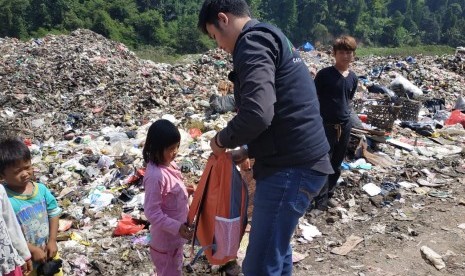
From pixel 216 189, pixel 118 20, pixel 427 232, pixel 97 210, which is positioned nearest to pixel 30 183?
pixel 216 189

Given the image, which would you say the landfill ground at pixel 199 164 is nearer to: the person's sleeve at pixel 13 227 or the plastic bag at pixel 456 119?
the plastic bag at pixel 456 119

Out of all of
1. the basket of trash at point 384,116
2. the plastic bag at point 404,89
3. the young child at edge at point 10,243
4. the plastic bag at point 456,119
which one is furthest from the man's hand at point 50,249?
the plastic bag at point 404,89

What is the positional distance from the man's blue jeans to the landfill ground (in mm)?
1159

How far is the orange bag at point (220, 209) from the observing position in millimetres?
1966

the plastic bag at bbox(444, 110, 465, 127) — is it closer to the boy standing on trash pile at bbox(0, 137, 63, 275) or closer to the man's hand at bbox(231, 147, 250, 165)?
the man's hand at bbox(231, 147, 250, 165)

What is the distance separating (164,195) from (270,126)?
2.46ft

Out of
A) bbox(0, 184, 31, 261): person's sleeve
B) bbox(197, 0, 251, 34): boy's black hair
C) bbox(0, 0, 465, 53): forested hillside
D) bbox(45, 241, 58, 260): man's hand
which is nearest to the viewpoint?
bbox(197, 0, 251, 34): boy's black hair

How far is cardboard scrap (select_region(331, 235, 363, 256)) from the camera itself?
3.38m

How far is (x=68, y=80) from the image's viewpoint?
417 inches

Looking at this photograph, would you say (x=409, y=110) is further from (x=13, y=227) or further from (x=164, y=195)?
(x=13, y=227)

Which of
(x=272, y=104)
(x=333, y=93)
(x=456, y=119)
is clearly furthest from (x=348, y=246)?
(x=456, y=119)

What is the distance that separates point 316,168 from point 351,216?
7.60 ft

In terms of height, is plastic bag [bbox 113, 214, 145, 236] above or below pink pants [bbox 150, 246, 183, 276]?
below

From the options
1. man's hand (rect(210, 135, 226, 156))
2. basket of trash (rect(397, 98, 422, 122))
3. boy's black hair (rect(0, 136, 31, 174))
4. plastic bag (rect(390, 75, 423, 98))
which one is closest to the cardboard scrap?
man's hand (rect(210, 135, 226, 156))
